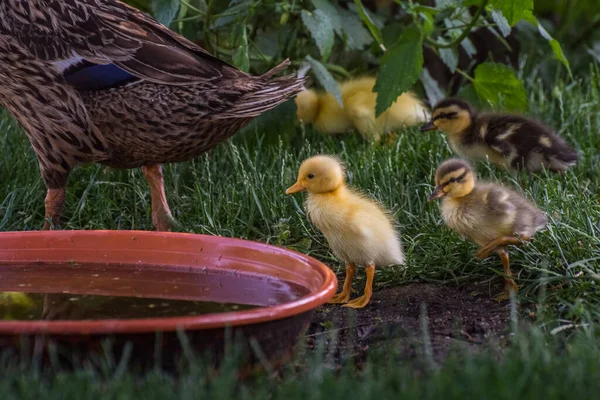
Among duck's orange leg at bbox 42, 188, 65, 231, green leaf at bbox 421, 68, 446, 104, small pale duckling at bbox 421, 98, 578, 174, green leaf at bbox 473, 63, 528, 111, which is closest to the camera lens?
duck's orange leg at bbox 42, 188, 65, 231

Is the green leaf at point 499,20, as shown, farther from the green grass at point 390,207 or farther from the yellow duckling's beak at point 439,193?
the yellow duckling's beak at point 439,193

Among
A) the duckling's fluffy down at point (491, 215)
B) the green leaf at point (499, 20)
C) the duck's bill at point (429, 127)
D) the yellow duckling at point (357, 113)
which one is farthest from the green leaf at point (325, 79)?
the duckling's fluffy down at point (491, 215)

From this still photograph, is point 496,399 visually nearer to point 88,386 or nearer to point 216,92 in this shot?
point 88,386

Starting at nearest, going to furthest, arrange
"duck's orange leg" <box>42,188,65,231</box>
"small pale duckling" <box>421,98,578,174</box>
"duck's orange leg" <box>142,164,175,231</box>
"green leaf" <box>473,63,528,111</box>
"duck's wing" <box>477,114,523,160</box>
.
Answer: "duck's orange leg" <box>42,188,65,231</box> < "duck's orange leg" <box>142,164,175,231</box> < "small pale duckling" <box>421,98,578,174</box> < "duck's wing" <box>477,114,523,160</box> < "green leaf" <box>473,63,528,111</box>

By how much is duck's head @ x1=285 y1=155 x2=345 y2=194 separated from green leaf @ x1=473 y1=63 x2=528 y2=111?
7.06 feet

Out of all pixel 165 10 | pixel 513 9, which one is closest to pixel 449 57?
pixel 513 9

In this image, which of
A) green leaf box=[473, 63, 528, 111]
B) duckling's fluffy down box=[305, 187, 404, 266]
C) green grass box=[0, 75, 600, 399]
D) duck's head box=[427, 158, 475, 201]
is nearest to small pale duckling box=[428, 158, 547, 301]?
duck's head box=[427, 158, 475, 201]

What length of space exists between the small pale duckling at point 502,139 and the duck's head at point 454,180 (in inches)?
37.2

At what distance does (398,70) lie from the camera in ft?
17.3

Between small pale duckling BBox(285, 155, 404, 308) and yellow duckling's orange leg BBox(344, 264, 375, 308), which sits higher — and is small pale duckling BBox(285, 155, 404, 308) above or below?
above

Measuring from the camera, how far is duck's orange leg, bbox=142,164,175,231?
475 centimetres

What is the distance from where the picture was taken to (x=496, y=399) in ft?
8.18

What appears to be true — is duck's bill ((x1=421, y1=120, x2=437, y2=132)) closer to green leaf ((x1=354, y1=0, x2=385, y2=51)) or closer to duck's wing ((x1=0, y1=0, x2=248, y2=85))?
green leaf ((x1=354, y1=0, x2=385, y2=51))

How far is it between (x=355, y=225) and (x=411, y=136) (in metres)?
1.83
